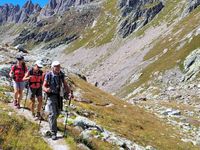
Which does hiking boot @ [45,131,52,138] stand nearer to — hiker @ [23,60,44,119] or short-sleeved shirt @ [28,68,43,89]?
hiker @ [23,60,44,119]

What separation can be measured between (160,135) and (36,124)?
15891mm

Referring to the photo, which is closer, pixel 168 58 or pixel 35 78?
pixel 35 78

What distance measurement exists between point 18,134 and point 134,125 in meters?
18.3

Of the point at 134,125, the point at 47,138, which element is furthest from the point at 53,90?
the point at 134,125

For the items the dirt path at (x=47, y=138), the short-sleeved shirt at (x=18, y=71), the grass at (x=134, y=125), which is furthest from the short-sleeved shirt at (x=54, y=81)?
the grass at (x=134, y=125)

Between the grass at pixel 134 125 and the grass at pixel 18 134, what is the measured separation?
1051cm

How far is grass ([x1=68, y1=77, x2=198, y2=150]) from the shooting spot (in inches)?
1168

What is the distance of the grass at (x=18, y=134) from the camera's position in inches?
651

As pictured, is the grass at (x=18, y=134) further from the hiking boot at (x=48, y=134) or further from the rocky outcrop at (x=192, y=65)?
the rocky outcrop at (x=192, y=65)

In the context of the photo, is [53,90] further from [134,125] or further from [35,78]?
[134,125]

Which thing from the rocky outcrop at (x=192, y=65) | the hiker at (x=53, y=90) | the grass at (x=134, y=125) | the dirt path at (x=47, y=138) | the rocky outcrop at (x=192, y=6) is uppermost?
the rocky outcrop at (x=192, y=6)

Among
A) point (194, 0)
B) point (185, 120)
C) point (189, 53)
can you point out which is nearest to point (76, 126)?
point (185, 120)

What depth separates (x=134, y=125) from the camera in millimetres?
34656

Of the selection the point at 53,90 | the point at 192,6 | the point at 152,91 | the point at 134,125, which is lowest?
the point at 134,125
